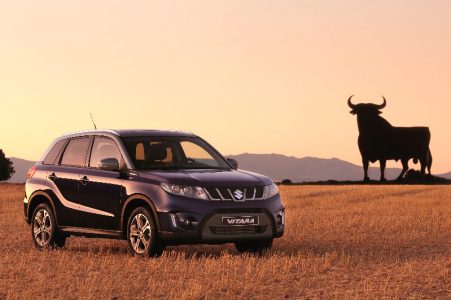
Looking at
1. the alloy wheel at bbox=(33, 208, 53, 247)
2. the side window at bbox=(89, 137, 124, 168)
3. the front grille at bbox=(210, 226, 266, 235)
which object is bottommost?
the alloy wheel at bbox=(33, 208, 53, 247)

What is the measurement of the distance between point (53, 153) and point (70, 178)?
3.07 feet

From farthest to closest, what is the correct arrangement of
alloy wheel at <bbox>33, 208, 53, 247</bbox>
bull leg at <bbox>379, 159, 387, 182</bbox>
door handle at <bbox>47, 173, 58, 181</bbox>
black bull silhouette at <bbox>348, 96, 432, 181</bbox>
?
1. black bull silhouette at <bbox>348, 96, 432, 181</bbox>
2. bull leg at <bbox>379, 159, 387, 182</bbox>
3. alloy wheel at <bbox>33, 208, 53, 247</bbox>
4. door handle at <bbox>47, 173, 58, 181</bbox>

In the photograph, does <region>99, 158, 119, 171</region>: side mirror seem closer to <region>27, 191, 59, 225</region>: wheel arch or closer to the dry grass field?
the dry grass field

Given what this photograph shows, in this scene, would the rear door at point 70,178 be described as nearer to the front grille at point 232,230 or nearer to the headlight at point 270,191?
the front grille at point 232,230

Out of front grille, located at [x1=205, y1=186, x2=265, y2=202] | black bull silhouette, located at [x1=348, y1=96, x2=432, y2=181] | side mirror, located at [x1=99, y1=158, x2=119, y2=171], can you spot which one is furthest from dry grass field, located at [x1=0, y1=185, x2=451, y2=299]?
black bull silhouette, located at [x1=348, y1=96, x2=432, y2=181]

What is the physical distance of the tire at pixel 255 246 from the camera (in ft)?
47.0

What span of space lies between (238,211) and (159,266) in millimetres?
1458

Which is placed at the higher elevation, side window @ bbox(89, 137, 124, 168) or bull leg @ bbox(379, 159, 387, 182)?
side window @ bbox(89, 137, 124, 168)

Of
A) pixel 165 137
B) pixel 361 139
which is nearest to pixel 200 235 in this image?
pixel 165 137

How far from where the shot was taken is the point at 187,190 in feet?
43.8

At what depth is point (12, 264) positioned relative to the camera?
525 inches

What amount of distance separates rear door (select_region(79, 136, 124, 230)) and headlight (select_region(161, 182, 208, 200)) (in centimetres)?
91

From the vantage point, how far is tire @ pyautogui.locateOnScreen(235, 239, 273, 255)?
47.0ft

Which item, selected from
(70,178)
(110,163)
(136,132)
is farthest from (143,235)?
(70,178)
